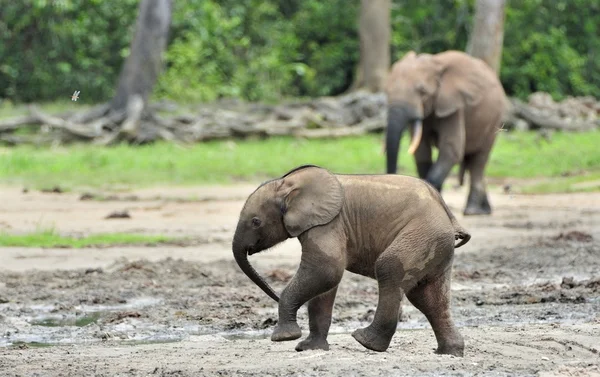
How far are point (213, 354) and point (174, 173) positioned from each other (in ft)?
38.2

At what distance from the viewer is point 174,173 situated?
19031 millimetres

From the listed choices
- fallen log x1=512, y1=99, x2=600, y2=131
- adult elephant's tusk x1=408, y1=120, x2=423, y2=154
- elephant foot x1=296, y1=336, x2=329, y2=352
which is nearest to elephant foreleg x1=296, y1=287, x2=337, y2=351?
elephant foot x1=296, y1=336, x2=329, y2=352

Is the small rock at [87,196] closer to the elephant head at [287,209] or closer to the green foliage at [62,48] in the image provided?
the elephant head at [287,209]

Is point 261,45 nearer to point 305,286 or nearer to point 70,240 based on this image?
point 70,240

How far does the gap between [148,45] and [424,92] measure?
10.4 meters

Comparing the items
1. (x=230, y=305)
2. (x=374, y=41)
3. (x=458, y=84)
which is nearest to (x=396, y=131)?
(x=458, y=84)

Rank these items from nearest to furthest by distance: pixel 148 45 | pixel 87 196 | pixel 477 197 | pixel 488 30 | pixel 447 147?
pixel 447 147 < pixel 477 197 < pixel 87 196 < pixel 488 30 < pixel 148 45

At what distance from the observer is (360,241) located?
24.2 ft

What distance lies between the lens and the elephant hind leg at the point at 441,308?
24.1 ft

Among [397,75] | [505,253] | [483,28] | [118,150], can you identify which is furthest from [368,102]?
[505,253]

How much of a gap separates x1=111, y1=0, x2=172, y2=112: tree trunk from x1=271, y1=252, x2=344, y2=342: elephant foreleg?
1720cm

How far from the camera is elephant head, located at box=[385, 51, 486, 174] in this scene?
14938 mm

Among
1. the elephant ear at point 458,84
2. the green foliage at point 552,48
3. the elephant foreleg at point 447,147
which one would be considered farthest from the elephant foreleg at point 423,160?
the green foliage at point 552,48

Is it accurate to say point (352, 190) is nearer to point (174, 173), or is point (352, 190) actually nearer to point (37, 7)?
point (174, 173)
